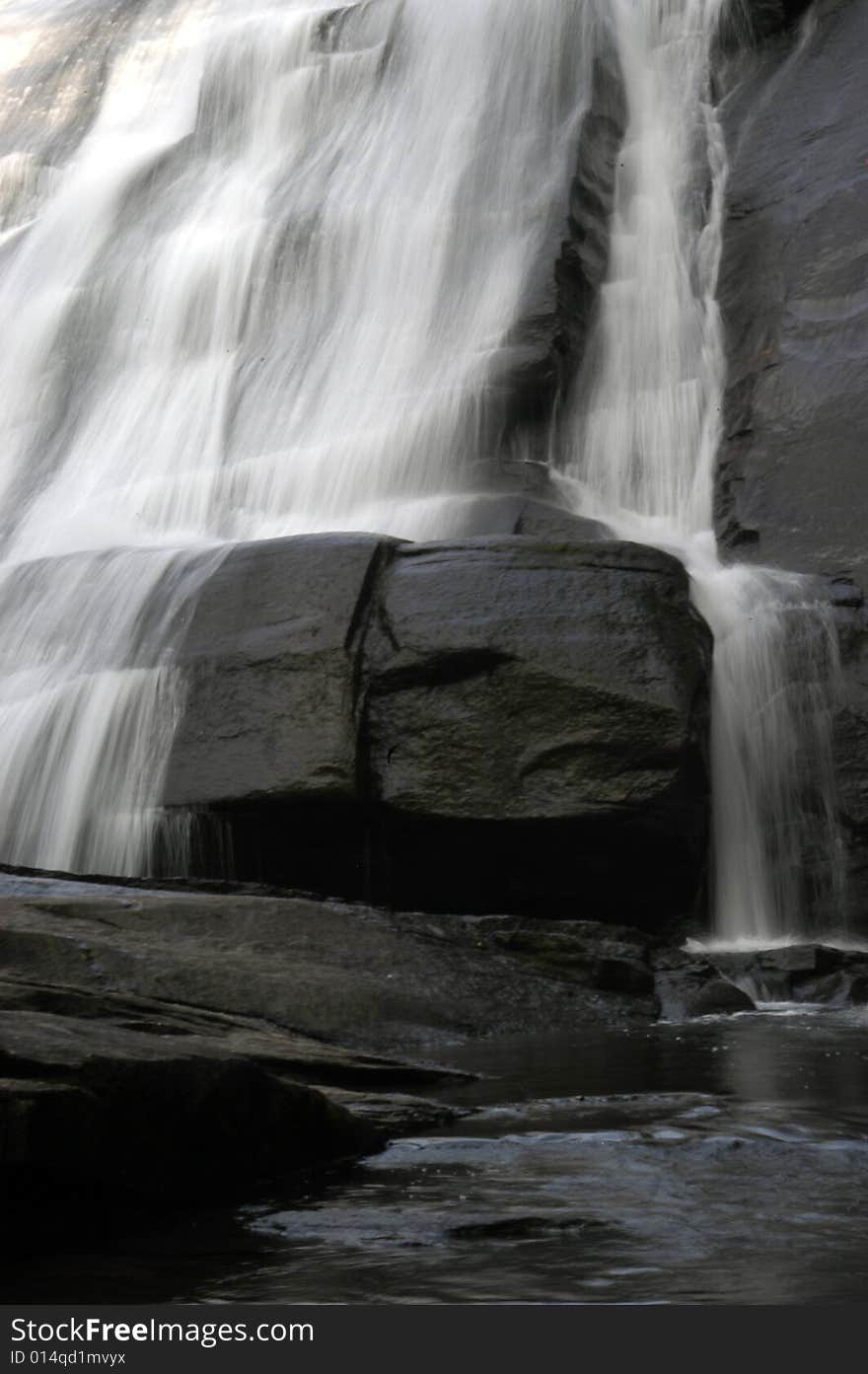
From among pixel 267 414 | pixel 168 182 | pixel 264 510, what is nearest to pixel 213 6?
pixel 168 182

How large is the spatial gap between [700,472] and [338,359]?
122 inches

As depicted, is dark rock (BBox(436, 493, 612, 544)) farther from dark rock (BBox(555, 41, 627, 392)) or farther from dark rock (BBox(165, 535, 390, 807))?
dark rock (BBox(165, 535, 390, 807))

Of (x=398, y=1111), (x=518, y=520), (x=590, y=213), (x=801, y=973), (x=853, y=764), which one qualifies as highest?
(x=590, y=213)

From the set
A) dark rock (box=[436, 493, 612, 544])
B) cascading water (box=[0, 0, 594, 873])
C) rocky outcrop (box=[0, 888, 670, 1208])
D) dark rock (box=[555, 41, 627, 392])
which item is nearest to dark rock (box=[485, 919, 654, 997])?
rocky outcrop (box=[0, 888, 670, 1208])

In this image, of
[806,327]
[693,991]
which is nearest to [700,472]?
[806,327]

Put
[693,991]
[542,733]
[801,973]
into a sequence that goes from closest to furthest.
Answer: [693,991] < [801,973] < [542,733]

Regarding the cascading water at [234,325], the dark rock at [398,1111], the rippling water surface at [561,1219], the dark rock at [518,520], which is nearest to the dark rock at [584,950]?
the cascading water at [234,325]

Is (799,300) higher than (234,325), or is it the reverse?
(234,325)

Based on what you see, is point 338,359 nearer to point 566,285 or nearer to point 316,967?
point 566,285

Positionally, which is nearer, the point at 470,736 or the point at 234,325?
the point at 470,736

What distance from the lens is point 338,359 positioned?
44.3ft

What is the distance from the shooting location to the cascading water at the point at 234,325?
377 inches

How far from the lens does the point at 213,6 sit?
20.0 meters

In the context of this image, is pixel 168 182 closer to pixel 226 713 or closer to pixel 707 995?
pixel 226 713
